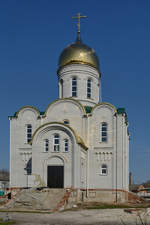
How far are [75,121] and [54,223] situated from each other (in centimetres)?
1397

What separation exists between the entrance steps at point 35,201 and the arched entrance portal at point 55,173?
5.77 ft

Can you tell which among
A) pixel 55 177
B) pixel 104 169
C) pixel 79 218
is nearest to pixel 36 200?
pixel 55 177

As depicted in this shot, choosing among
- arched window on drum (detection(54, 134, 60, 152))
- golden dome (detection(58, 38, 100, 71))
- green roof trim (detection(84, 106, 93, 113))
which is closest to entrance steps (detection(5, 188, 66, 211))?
arched window on drum (detection(54, 134, 60, 152))

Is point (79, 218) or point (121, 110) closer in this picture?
point (79, 218)

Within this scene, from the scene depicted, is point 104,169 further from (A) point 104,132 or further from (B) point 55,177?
(B) point 55,177

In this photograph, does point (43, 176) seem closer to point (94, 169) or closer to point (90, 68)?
point (94, 169)

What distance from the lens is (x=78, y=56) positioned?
103 feet

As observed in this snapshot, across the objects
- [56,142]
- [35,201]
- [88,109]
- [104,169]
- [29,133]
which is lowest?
[35,201]

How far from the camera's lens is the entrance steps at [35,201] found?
2139 cm

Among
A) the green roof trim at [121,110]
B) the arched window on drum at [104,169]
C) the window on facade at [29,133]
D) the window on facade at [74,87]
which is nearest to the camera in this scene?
the arched window on drum at [104,169]

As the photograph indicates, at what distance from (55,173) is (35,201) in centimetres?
409

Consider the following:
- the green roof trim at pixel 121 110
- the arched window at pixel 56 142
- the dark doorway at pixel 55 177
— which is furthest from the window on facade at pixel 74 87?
the dark doorway at pixel 55 177

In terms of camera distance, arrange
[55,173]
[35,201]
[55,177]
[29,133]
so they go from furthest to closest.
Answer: [29,133]
[55,173]
[55,177]
[35,201]

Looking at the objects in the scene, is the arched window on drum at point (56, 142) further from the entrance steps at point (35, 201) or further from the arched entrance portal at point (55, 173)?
the entrance steps at point (35, 201)
